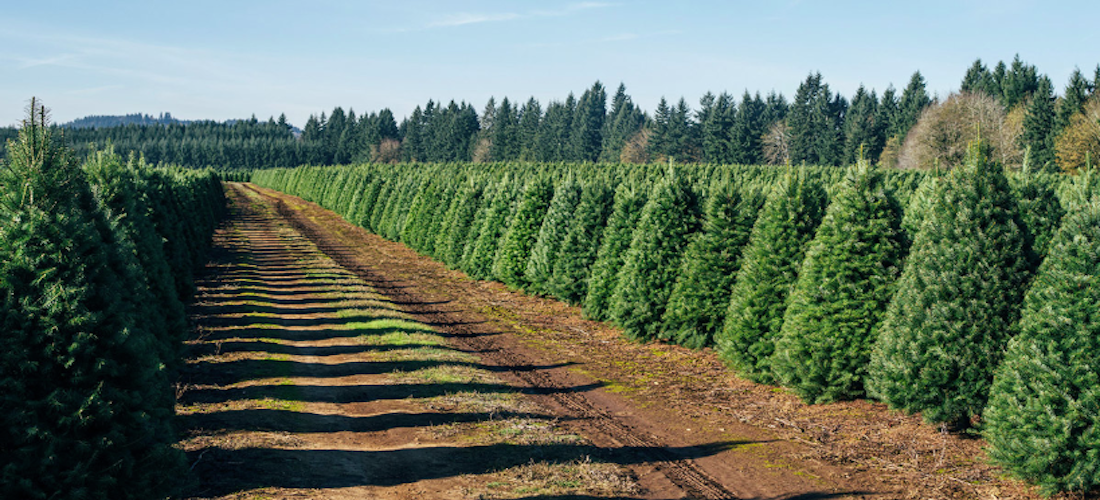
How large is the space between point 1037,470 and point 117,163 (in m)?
14.7

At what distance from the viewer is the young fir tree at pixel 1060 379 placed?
21.4ft

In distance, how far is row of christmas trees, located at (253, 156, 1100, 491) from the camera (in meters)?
6.81

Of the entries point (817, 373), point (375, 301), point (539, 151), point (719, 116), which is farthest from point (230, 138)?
point (817, 373)

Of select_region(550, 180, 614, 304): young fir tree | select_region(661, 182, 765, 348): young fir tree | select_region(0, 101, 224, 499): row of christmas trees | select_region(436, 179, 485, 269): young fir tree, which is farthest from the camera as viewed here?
select_region(436, 179, 485, 269): young fir tree

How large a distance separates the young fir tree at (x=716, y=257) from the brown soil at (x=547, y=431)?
0.92 metres

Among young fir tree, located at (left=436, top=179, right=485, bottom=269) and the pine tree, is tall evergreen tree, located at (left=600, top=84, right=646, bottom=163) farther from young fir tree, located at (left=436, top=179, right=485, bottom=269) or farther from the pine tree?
young fir tree, located at (left=436, top=179, right=485, bottom=269)

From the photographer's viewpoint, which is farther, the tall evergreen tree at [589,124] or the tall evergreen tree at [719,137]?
the tall evergreen tree at [589,124]

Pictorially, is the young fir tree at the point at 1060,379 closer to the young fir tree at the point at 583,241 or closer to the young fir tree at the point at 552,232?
the young fir tree at the point at 583,241

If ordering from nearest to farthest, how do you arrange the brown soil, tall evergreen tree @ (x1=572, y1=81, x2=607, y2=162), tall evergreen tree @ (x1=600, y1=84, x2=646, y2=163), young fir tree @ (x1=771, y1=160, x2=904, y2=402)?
the brown soil, young fir tree @ (x1=771, y1=160, x2=904, y2=402), tall evergreen tree @ (x1=600, y1=84, x2=646, y2=163), tall evergreen tree @ (x1=572, y1=81, x2=607, y2=162)

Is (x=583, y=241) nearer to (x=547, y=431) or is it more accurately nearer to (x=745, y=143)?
(x=547, y=431)

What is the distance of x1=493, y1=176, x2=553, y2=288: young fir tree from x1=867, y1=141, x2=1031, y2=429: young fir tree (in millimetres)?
12459

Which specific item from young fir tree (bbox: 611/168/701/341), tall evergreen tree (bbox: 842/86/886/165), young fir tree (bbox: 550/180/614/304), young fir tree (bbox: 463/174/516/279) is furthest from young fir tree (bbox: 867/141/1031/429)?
tall evergreen tree (bbox: 842/86/886/165)

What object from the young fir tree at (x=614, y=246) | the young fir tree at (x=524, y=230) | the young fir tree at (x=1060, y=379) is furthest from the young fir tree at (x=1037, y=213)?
the young fir tree at (x=524, y=230)

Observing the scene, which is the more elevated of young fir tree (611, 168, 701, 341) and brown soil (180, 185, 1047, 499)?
young fir tree (611, 168, 701, 341)
